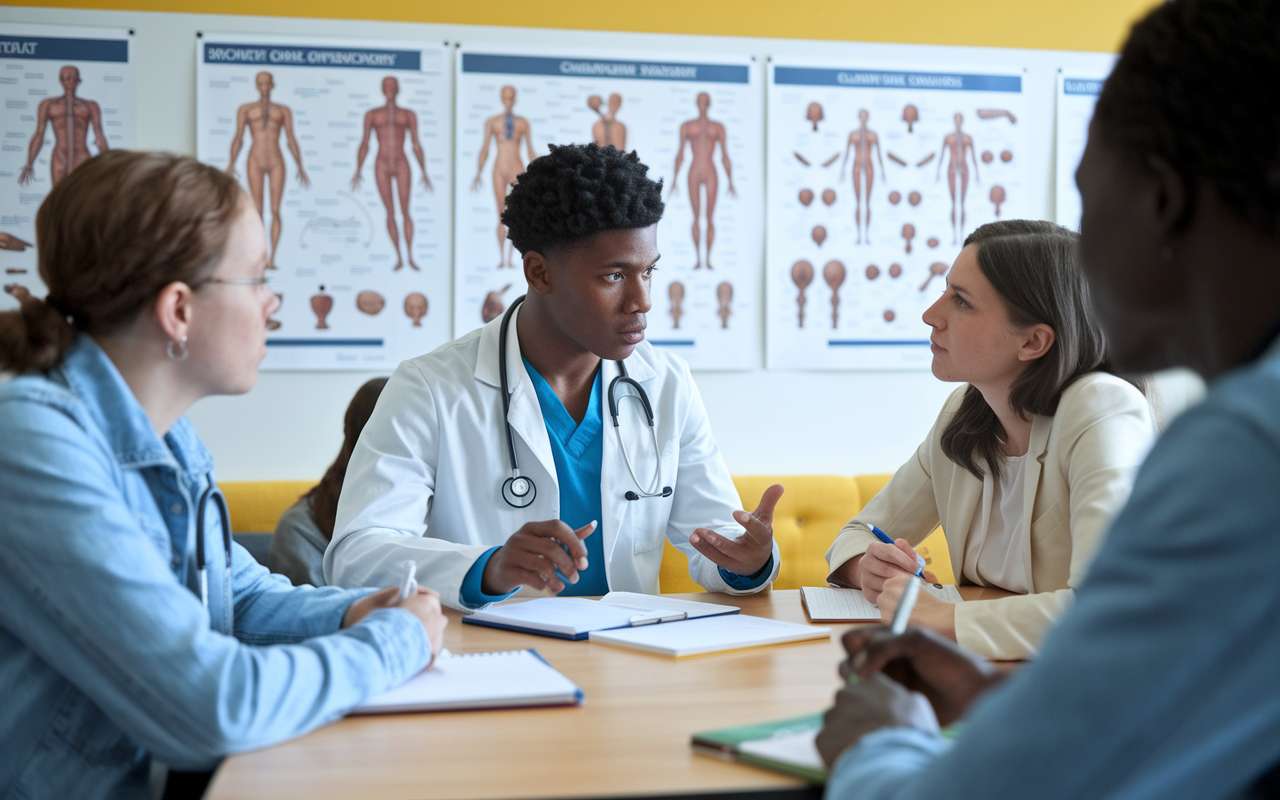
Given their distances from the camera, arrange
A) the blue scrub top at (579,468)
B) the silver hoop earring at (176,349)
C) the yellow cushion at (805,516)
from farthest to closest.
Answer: the yellow cushion at (805,516) → the blue scrub top at (579,468) → the silver hoop earring at (176,349)

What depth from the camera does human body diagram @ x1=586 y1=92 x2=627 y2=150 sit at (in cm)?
335

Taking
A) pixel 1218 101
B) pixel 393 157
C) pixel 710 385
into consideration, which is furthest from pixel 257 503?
pixel 1218 101

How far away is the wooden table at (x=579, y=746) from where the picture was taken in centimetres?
87

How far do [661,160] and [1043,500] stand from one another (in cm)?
196

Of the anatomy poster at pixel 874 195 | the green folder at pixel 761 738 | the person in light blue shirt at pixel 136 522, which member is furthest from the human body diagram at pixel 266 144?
the green folder at pixel 761 738

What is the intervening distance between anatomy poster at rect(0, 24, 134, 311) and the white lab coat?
1705 millimetres

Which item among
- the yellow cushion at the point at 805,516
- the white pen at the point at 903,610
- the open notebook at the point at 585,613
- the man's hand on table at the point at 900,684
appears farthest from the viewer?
the yellow cushion at the point at 805,516

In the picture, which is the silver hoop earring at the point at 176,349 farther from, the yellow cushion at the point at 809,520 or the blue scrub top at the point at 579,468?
the yellow cushion at the point at 809,520

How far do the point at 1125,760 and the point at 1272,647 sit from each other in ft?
0.32

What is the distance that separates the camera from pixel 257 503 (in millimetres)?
3057

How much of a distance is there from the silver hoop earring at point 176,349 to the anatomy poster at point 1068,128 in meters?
3.25

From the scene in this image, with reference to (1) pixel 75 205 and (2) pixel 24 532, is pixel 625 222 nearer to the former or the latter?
(1) pixel 75 205

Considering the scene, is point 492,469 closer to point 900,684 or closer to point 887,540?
point 887,540

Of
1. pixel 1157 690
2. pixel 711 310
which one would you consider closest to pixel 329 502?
pixel 711 310
